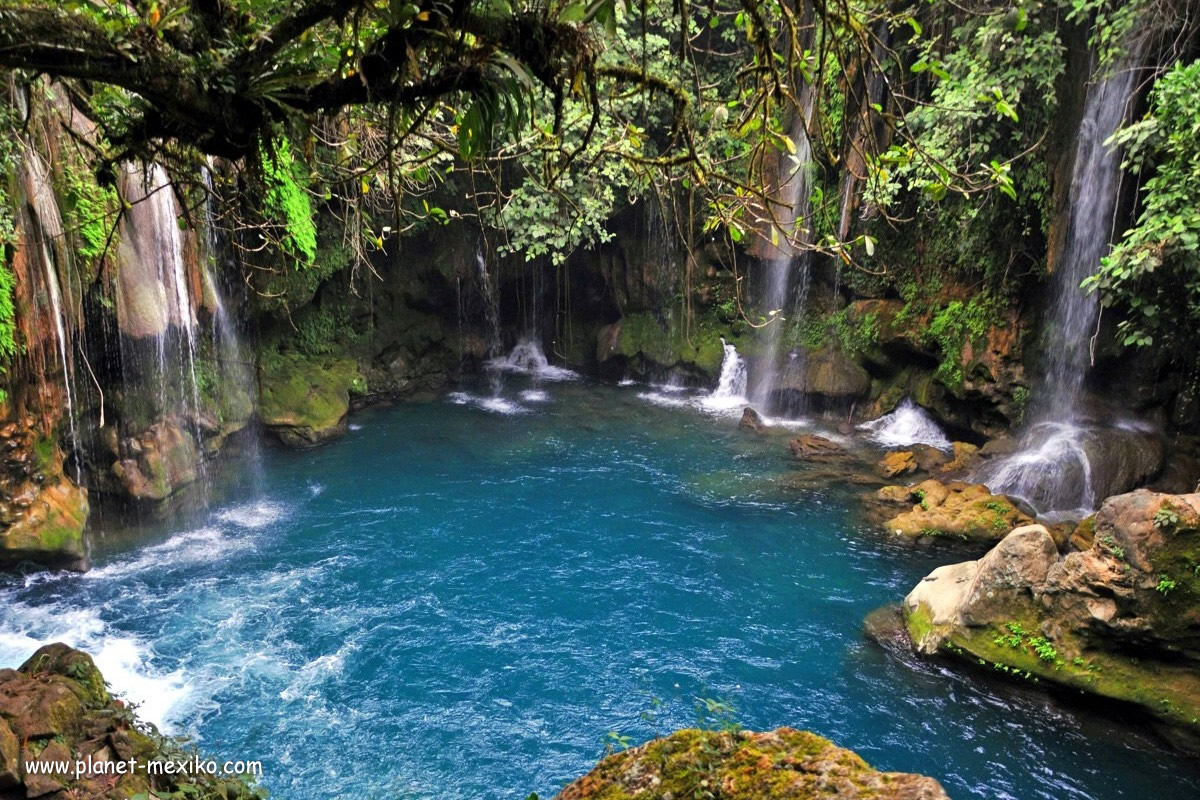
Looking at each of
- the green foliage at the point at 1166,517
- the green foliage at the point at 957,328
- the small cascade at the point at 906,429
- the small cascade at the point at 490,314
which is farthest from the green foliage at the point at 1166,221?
the small cascade at the point at 490,314

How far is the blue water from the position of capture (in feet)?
21.3

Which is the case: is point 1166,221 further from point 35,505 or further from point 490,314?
point 490,314

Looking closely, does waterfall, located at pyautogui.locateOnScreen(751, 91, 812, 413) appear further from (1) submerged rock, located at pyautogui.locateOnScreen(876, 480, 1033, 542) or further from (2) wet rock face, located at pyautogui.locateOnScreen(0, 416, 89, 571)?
(2) wet rock face, located at pyautogui.locateOnScreen(0, 416, 89, 571)

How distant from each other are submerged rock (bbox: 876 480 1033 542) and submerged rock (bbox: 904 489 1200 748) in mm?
2127

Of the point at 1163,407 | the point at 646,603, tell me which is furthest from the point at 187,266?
the point at 1163,407

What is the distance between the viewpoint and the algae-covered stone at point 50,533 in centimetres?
852

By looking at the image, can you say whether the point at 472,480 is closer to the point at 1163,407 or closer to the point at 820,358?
the point at 820,358

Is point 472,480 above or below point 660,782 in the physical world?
below

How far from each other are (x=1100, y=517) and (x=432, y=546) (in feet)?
24.9

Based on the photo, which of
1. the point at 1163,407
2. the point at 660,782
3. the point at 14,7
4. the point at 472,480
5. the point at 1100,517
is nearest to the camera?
the point at 14,7

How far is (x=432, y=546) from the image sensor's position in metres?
10.3

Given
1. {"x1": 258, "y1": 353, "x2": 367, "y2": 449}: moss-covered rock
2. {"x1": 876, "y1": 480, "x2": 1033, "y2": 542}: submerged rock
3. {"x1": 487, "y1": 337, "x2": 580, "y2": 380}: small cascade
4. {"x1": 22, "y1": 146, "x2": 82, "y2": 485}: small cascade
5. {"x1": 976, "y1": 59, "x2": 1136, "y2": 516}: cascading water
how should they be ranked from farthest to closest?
1. {"x1": 487, "y1": 337, "x2": 580, "y2": 380}: small cascade
2. {"x1": 258, "y1": 353, "x2": 367, "y2": 449}: moss-covered rock
3. {"x1": 976, "y1": 59, "x2": 1136, "y2": 516}: cascading water
4. {"x1": 876, "y1": 480, "x2": 1033, "y2": 542}: submerged rock
5. {"x1": 22, "y1": 146, "x2": 82, "y2": 485}: small cascade

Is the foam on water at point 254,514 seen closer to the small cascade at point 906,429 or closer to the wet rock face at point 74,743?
the wet rock face at point 74,743

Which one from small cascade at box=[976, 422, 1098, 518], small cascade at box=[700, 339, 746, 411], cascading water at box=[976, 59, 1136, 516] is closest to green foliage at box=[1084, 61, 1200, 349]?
cascading water at box=[976, 59, 1136, 516]
